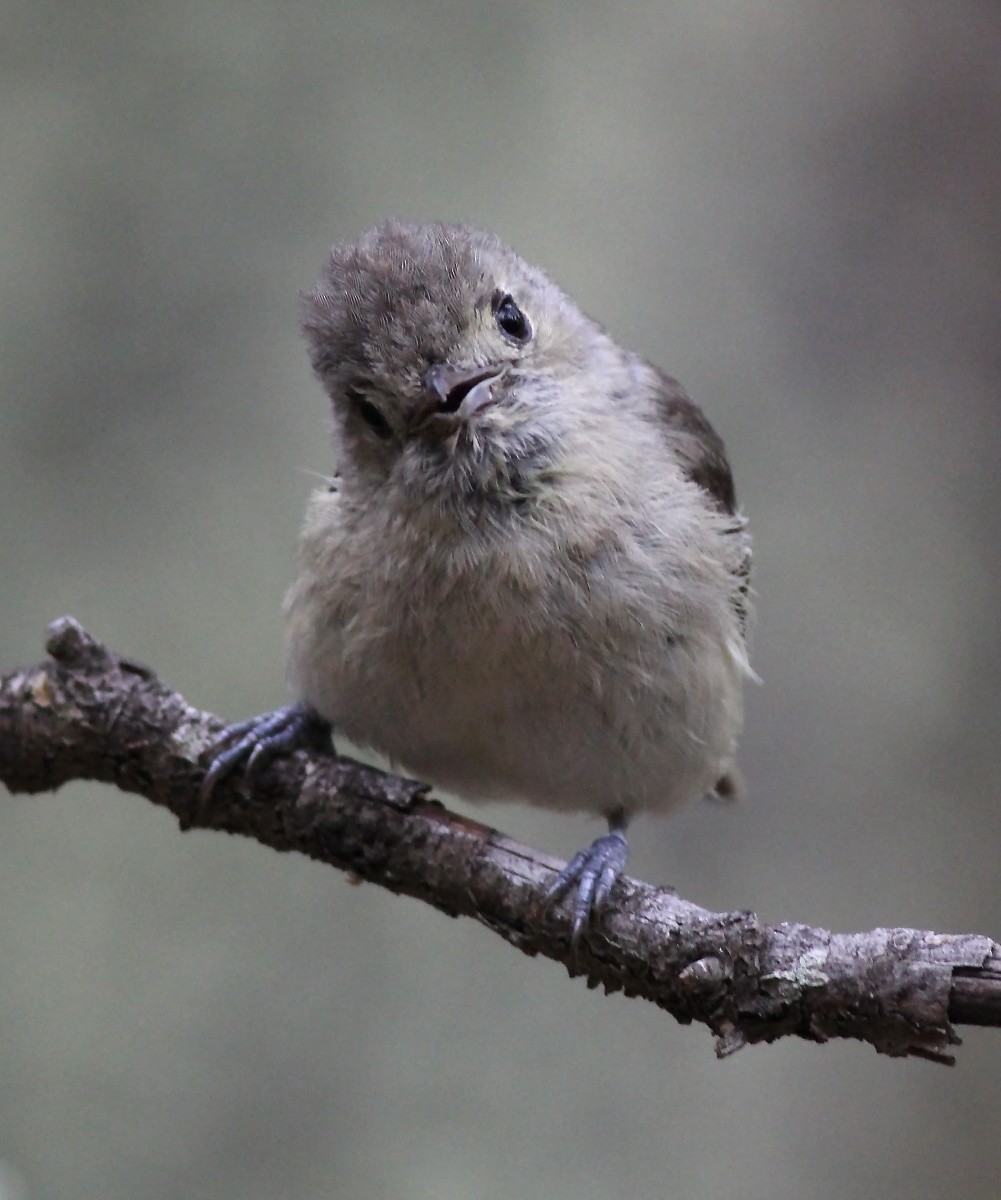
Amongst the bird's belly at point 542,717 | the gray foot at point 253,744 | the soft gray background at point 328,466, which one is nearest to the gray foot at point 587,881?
the bird's belly at point 542,717

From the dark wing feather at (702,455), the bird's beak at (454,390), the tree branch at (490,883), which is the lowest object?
the tree branch at (490,883)

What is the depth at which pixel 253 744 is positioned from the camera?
2.71m

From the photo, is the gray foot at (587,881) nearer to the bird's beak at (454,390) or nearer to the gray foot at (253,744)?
the gray foot at (253,744)

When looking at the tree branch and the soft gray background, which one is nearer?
the tree branch

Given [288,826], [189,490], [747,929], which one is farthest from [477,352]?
[189,490]

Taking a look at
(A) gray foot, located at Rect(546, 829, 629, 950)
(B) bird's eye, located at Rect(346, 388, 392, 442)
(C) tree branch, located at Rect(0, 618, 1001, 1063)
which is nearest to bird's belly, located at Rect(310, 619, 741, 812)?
(C) tree branch, located at Rect(0, 618, 1001, 1063)

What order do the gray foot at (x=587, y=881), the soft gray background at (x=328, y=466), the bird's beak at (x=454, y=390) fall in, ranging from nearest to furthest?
the gray foot at (x=587, y=881) < the bird's beak at (x=454, y=390) < the soft gray background at (x=328, y=466)

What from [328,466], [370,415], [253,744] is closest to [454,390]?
[370,415]

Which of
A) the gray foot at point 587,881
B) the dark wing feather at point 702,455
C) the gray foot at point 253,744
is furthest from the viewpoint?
the dark wing feather at point 702,455

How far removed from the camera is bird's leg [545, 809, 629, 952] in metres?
2.27

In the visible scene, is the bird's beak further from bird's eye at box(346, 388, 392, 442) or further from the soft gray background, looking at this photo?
the soft gray background

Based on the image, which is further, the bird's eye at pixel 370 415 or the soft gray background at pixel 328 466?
the soft gray background at pixel 328 466

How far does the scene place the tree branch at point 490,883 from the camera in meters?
1.85

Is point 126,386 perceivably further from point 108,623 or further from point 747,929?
point 747,929
